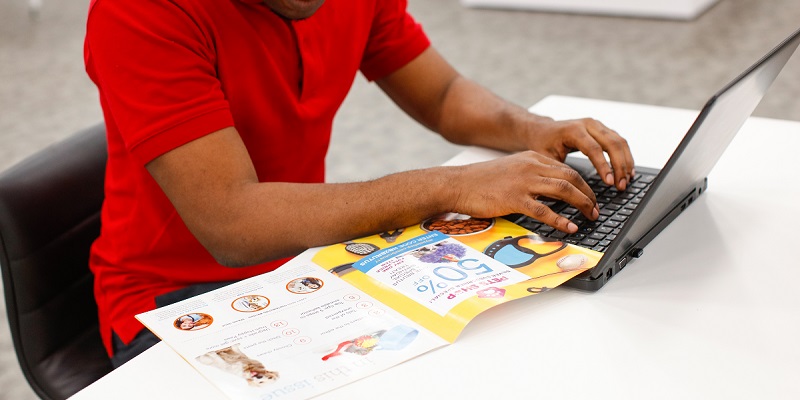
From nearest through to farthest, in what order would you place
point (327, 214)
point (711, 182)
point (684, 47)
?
point (327, 214) → point (711, 182) → point (684, 47)

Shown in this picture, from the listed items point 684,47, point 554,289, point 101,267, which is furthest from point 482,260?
point 684,47

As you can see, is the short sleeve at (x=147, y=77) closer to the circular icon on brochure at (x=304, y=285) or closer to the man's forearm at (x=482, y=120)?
the circular icon on brochure at (x=304, y=285)

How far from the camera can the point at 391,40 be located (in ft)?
5.14

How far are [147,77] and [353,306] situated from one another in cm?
43

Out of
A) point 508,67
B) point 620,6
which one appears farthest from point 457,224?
point 620,6

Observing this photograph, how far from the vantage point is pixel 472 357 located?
32.7 inches

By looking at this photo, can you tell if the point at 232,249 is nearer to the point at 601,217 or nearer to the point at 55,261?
the point at 55,261

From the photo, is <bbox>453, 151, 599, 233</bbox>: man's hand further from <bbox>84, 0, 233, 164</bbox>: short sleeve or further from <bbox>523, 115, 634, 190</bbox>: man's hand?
<bbox>84, 0, 233, 164</bbox>: short sleeve

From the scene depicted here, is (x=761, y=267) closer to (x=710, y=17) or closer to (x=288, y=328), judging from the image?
(x=288, y=328)

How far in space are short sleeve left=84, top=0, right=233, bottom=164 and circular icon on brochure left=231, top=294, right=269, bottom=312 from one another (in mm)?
Answer: 269

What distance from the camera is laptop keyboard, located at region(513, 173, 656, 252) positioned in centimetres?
102

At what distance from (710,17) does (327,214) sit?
156 inches

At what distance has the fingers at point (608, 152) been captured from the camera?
3.88ft

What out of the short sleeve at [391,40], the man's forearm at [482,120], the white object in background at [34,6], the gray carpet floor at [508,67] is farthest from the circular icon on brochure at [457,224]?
the white object in background at [34,6]
